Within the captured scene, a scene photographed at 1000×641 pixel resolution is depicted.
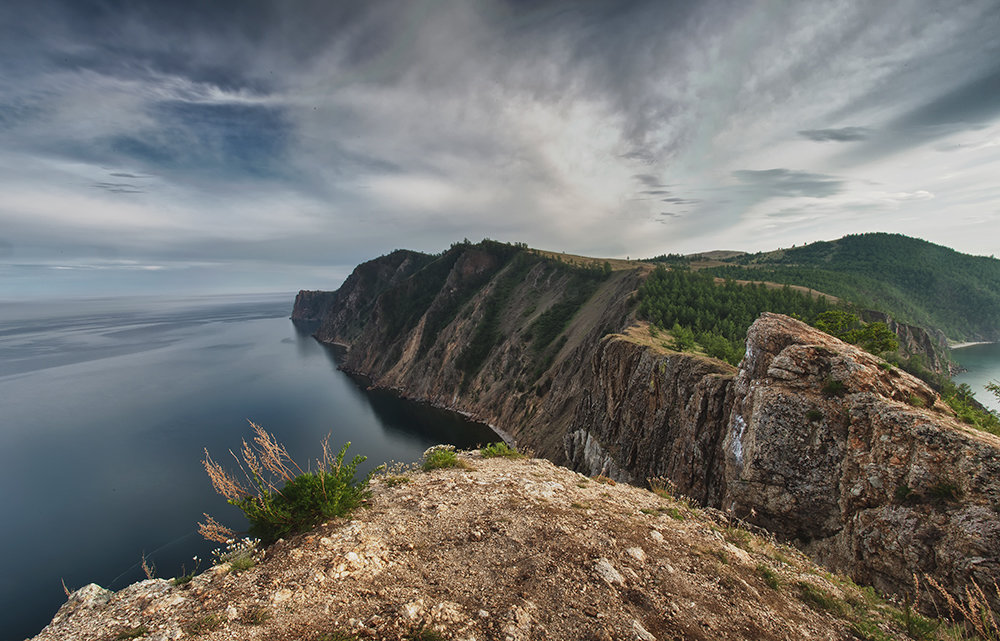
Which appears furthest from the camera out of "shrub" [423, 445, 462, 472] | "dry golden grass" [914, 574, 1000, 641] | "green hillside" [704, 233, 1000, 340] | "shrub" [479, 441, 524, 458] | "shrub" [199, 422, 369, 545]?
"green hillside" [704, 233, 1000, 340]

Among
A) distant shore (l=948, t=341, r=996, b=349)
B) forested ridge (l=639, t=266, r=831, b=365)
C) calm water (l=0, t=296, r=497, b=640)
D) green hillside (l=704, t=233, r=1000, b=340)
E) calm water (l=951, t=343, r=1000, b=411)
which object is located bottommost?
calm water (l=0, t=296, r=497, b=640)

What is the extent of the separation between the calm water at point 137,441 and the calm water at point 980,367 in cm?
8664

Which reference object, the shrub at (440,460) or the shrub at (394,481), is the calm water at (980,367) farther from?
the shrub at (394,481)

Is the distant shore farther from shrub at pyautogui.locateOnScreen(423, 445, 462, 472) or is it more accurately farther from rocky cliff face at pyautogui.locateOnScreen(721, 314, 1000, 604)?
shrub at pyautogui.locateOnScreen(423, 445, 462, 472)

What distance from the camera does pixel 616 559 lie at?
20.4ft

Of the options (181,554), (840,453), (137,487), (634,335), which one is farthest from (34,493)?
(840,453)

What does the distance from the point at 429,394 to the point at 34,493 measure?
5511 centimetres

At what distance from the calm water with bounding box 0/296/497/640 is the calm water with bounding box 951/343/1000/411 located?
3411 inches

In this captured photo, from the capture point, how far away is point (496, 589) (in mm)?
5312

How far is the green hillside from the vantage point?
106188mm

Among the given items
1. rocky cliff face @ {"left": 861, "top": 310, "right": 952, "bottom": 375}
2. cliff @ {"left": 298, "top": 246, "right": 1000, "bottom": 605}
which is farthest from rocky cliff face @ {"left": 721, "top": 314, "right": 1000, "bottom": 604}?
rocky cliff face @ {"left": 861, "top": 310, "right": 952, "bottom": 375}

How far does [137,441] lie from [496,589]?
75.3 metres

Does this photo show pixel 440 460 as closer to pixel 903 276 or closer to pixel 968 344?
pixel 968 344

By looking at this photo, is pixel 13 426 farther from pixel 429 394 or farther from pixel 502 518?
pixel 502 518
